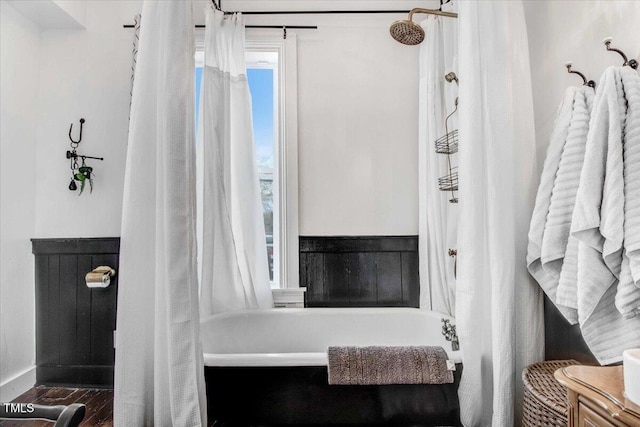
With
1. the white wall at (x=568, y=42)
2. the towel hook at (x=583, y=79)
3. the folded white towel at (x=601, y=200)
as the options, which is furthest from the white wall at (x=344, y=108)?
the folded white towel at (x=601, y=200)

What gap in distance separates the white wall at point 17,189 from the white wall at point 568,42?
2980 mm

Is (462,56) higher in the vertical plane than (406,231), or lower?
higher

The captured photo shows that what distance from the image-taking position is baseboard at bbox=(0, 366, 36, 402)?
2.13 metres

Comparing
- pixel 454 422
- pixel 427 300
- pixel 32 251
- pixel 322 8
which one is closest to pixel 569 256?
pixel 454 422

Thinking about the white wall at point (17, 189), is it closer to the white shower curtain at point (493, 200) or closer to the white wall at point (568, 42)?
the white shower curtain at point (493, 200)

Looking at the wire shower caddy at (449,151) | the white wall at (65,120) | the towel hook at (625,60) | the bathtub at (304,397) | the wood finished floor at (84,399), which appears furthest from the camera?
the white wall at (65,120)

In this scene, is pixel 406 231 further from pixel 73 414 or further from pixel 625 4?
pixel 73 414

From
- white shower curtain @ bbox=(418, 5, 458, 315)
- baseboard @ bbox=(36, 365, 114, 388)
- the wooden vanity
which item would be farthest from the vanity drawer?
baseboard @ bbox=(36, 365, 114, 388)

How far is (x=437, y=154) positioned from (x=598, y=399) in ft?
5.22

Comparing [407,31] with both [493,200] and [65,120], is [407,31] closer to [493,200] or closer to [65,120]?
[493,200]

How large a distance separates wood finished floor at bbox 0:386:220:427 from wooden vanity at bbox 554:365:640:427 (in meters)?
2.08

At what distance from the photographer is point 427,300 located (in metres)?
2.31

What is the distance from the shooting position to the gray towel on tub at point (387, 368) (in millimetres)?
1489

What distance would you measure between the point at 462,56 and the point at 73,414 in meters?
1.80
